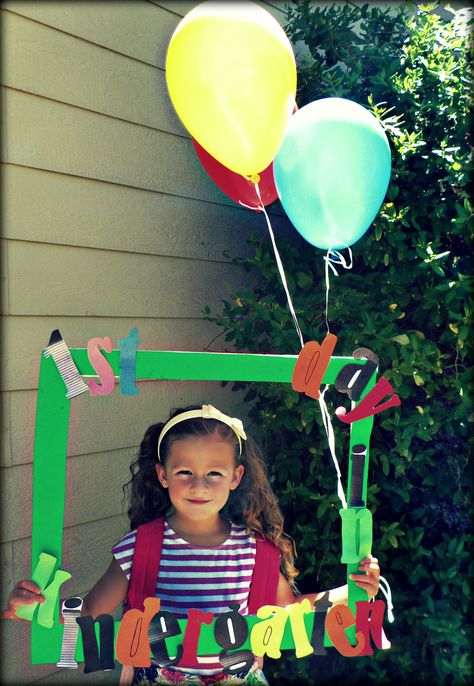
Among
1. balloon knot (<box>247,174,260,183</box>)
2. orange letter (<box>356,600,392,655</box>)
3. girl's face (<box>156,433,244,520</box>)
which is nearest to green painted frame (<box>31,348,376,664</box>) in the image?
orange letter (<box>356,600,392,655</box>)

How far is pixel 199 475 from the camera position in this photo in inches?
72.5

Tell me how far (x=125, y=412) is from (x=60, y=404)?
30.1 inches

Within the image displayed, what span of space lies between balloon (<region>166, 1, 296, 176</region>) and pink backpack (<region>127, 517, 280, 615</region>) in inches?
38.9

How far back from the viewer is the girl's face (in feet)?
6.00

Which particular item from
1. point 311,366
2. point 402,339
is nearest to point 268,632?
point 311,366

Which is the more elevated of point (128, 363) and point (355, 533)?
point (128, 363)

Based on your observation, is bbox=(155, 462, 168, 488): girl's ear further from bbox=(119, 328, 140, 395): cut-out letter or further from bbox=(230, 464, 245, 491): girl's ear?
bbox=(119, 328, 140, 395): cut-out letter

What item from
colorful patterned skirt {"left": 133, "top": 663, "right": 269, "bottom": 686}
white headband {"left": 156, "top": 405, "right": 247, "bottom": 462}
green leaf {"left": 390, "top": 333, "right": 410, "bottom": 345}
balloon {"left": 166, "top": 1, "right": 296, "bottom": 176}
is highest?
balloon {"left": 166, "top": 1, "right": 296, "bottom": 176}

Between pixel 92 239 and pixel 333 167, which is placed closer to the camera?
pixel 333 167

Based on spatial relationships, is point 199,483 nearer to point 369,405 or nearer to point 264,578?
point 264,578

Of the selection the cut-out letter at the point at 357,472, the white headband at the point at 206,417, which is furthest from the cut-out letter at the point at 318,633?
the white headband at the point at 206,417

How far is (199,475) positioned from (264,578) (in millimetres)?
324

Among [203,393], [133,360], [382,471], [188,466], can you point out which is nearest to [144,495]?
[188,466]

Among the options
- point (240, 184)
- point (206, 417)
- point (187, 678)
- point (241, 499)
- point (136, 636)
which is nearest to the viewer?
point (136, 636)
